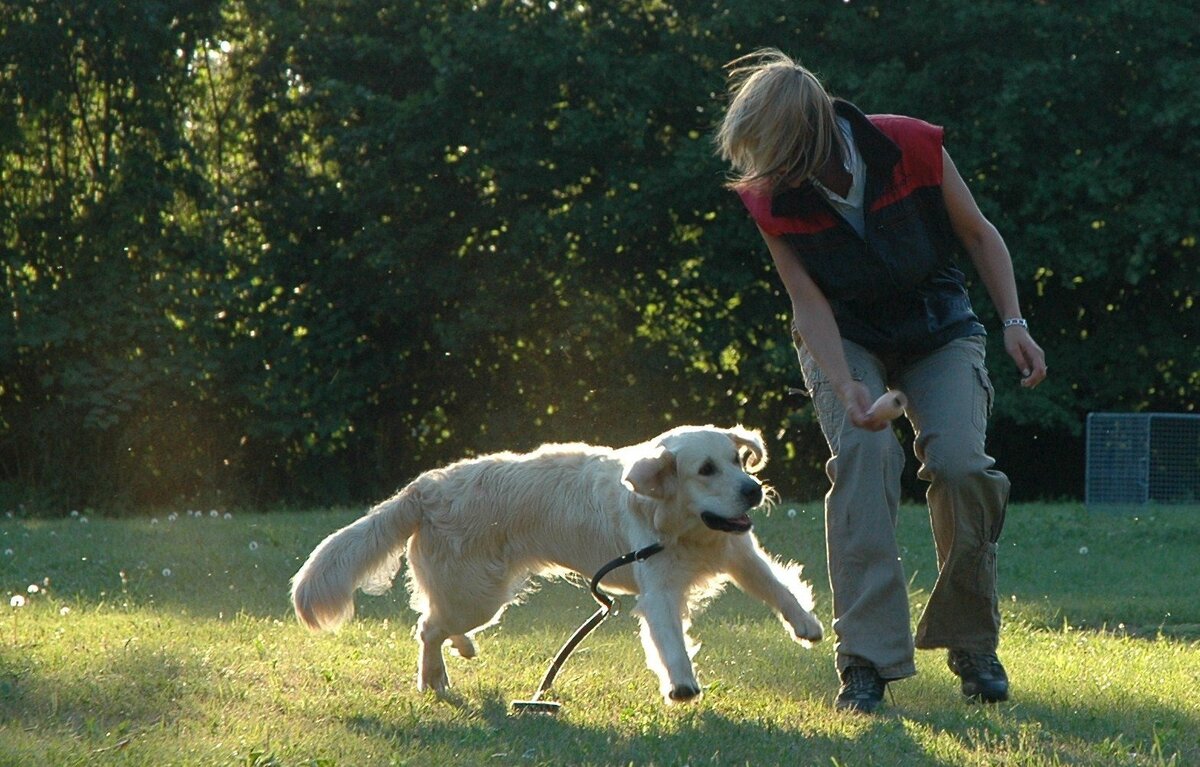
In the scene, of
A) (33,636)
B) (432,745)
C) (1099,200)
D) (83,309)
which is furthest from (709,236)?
(432,745)

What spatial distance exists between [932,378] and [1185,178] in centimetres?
1210

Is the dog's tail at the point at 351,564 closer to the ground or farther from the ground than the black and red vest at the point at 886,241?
closer to the ground

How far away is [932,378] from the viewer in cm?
479

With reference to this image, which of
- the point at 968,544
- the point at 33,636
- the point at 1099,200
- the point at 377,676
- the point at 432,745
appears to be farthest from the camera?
the point at 1099,200

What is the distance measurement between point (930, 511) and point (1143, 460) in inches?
412

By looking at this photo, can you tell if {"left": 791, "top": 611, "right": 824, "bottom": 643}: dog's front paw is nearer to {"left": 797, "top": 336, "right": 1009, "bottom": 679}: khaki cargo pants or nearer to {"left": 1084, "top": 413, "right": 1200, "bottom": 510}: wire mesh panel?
{"left": 797, "top": 336, "right": 1009, "bottom": 679}: khaki cargo pants

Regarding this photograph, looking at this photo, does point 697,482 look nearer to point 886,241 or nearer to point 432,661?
point 886,241

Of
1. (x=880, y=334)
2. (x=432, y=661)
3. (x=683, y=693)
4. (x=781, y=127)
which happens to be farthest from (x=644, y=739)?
(x=781, y=127)

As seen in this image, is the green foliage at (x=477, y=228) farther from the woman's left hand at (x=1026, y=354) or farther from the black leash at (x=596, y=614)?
the woman's left hand at (x=1026, y=354)

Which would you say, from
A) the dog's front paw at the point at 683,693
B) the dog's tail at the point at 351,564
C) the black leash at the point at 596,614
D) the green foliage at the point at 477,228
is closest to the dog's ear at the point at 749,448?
the black leash at the point at 596,614

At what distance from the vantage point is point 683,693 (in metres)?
4.80

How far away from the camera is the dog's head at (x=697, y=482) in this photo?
5.02m

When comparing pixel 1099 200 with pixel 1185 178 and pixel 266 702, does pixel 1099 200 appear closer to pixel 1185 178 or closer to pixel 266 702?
pixel 1185 178

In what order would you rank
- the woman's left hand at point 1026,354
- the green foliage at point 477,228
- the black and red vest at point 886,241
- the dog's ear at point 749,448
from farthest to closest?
the green foliage at point 477,228
the dog's ear at point 749,448
the black and red vest at point 886,241
the woman's left hand at point 1026,354
